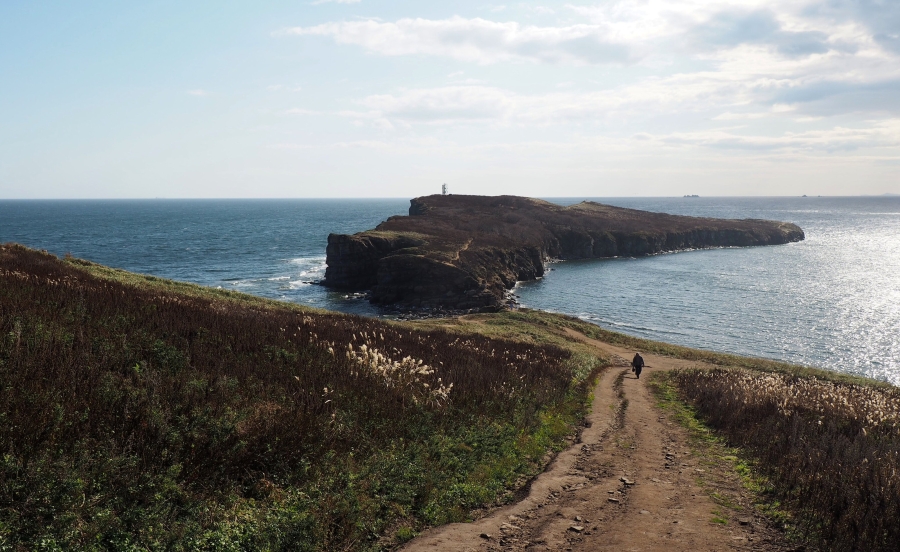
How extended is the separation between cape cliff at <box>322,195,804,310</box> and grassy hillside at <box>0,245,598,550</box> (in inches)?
1999

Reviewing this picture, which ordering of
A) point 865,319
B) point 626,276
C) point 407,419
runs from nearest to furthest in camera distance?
1. point 407,419
2. point 865,319
3. point 626,276

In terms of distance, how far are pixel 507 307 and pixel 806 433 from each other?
50834 millimetres

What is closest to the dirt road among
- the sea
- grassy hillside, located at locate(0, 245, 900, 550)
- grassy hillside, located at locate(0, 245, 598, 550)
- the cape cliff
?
grassy hillside, located at locate(0, 245, 900, 550)

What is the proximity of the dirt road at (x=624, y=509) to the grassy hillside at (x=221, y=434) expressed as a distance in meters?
0.76

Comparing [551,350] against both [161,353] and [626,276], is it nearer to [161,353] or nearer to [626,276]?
[161,353]

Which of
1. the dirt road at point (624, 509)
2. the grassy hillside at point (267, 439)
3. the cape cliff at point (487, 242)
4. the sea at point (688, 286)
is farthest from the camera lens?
the cape cliff at point (487, 242)

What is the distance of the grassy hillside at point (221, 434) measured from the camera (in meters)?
6.70

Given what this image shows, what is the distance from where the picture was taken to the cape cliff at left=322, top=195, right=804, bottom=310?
7069cm

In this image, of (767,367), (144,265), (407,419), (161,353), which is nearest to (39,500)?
(161,353)

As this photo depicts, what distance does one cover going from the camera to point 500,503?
10.3 metres

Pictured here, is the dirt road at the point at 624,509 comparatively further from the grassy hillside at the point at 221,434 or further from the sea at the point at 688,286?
the sea at the point at 688,286

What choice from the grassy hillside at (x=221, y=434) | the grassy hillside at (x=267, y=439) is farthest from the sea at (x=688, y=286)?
the grassy hillside at (x=221, y=434)

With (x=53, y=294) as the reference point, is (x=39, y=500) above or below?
below

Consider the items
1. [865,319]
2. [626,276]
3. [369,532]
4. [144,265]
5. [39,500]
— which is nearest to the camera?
[39,500]
